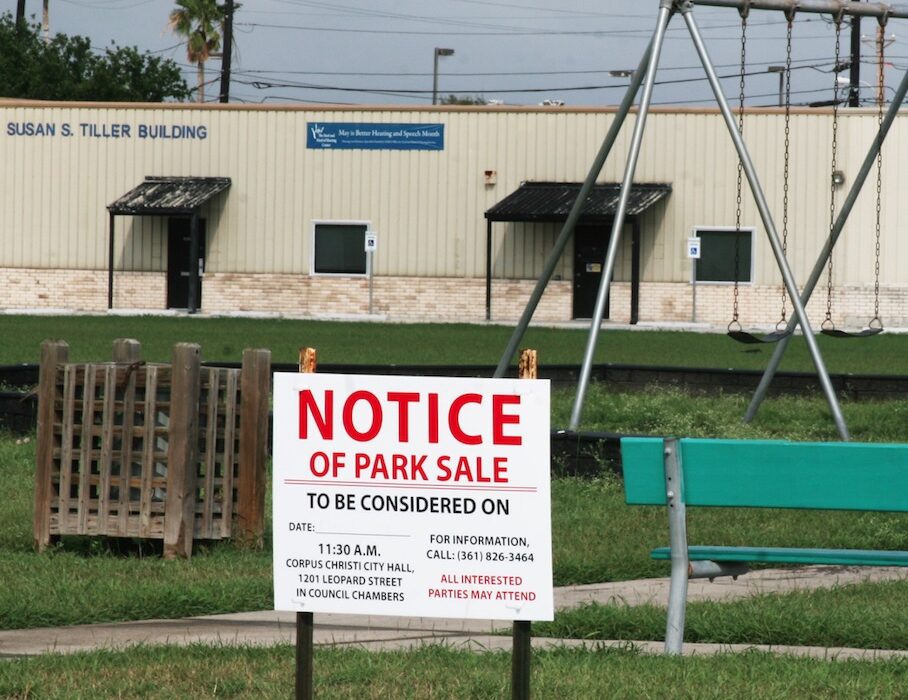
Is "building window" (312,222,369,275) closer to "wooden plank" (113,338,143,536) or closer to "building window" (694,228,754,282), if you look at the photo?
"building window" (694,228,754,282)

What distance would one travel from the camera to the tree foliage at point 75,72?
70625 mm

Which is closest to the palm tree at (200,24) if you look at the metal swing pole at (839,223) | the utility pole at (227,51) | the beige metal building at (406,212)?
the utility pole at (227,51)

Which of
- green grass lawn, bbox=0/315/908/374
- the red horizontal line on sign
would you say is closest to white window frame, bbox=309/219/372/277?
green grass lawn, bbox=0/315/908/374

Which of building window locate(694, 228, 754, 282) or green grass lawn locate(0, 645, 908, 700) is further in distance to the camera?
building window locate(694, 228, 754, 282)

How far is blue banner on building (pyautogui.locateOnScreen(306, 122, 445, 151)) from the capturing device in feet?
147

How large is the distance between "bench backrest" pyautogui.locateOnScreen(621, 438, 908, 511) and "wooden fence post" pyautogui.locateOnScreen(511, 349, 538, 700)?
1.48 metres

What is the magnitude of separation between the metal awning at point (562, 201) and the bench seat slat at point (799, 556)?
113ft

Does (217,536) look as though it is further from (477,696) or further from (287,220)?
(287,220)

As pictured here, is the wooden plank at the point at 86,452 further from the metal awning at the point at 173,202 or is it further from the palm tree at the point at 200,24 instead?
the palm tree at the point at 200,24

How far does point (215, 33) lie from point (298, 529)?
222ft

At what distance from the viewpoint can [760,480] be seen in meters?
6.09

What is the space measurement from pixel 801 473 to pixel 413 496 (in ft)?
6.19

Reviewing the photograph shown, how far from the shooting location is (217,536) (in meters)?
9.05

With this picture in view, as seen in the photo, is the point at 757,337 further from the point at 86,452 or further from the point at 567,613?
the point at 567,613
